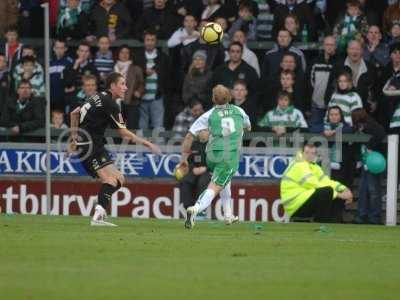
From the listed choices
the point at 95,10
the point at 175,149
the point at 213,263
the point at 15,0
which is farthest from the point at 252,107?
the point at 213,263

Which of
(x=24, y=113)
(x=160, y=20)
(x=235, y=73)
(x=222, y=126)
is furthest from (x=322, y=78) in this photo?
(x=222, y=126)

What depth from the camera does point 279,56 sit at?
2275 centimetres

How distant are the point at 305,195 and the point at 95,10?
6.06 m

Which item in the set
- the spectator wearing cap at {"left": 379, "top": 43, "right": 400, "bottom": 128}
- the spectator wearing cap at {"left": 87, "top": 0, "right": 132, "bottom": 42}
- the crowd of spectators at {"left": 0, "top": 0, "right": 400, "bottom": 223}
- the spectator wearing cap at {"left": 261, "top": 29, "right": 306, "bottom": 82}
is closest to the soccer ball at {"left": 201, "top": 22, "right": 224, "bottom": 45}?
the crowd of spectators at {"left": 0, "top": 0, "right": 400, "bottom": 223}

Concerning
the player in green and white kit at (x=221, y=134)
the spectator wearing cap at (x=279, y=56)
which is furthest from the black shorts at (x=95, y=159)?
the spectator wearing cap at (x=279, y=56)

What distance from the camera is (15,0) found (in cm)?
2519

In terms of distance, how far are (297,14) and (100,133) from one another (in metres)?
6.97

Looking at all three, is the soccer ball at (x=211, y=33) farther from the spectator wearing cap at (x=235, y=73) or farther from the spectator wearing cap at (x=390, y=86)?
the spectator wearing cap at (x=390, y=86)

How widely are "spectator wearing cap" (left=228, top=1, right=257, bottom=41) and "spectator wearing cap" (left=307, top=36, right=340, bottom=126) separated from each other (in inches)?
66.0

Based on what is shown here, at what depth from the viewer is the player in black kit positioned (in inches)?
675

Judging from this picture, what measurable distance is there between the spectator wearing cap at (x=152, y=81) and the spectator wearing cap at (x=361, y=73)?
324 centimetres

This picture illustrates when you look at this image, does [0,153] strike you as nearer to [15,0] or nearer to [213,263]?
[15,0]

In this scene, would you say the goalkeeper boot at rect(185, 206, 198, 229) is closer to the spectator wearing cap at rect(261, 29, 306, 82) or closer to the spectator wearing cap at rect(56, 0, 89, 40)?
the spectator wearing cap at rect(261, 29, 306, 82)

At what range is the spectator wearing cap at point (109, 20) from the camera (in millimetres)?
24406
